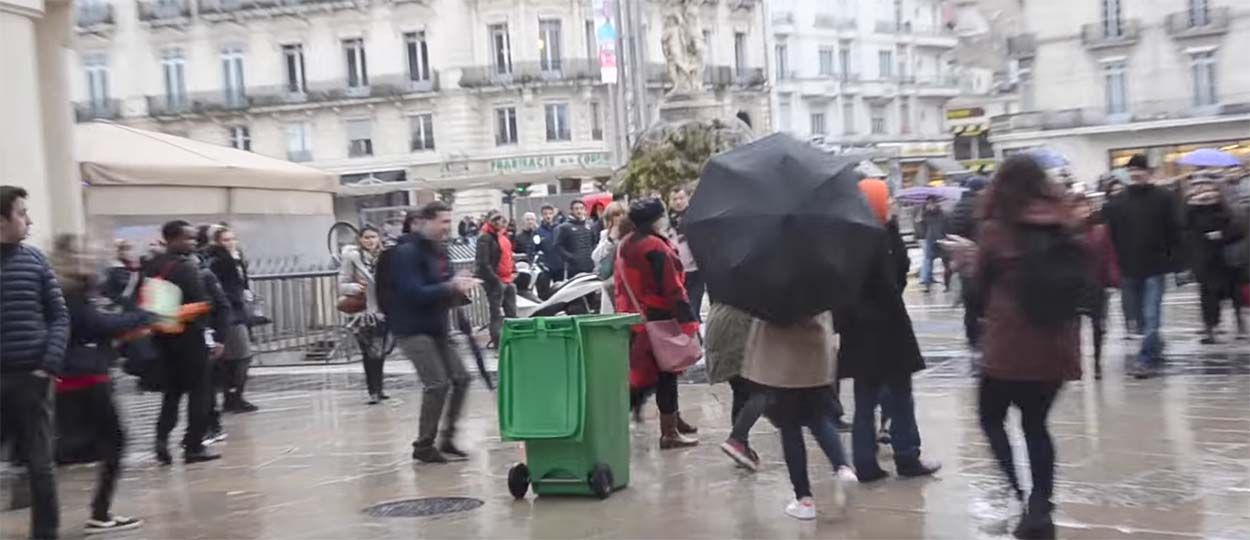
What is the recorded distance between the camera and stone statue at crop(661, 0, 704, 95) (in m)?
26.5

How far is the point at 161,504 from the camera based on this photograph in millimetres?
8953

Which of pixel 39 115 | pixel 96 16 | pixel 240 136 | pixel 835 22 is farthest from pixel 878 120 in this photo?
pixel 39 115

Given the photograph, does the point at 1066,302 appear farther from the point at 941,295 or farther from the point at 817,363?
the point at 941,295

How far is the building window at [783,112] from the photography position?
61375 mm

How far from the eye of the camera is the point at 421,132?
5219cm

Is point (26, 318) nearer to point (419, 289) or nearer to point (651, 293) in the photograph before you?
point (419, 289)

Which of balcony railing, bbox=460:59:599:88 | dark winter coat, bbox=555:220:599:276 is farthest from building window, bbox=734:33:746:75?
dark winter coat, bbox=555:220:599:276

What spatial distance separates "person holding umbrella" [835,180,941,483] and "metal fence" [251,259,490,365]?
10.3 metres

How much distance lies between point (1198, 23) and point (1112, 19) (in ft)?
8.74

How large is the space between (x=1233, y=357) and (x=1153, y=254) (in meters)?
1.55

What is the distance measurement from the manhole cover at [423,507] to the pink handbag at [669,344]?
1686 millimetres

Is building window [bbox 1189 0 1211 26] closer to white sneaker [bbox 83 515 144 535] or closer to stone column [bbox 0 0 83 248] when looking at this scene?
stone column [bbox 0 0 83 248]

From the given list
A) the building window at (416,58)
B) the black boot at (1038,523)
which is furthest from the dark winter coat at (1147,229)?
the building window at (416,58)

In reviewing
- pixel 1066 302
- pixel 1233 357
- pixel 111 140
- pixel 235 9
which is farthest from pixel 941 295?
pixel 235 9
